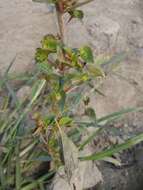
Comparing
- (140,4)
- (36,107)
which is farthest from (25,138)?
(140,4)

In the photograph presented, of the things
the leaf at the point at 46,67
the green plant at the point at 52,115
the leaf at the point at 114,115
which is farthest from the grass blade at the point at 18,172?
the leaf at the point at 46,67

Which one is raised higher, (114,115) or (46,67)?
(46,67)

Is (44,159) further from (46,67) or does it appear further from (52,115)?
(46,67)

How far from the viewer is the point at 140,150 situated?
86.7 inches

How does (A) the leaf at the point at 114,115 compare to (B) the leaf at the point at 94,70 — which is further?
(A) the leaf at the point at 114,115

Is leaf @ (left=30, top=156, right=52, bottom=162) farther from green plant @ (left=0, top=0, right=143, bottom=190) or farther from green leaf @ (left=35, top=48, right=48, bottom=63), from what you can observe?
green leaf @ (left=35, top=48, right=48, bottom=63)

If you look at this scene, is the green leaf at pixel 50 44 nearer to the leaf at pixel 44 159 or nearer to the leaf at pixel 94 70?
the leaf at pixel 94 70

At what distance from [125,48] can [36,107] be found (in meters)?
0.82

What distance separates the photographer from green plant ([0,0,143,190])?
4.64 ft

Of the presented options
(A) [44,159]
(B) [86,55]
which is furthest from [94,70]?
(A) [44,159]

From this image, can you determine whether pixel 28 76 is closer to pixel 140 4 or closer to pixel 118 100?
pixel 118 100

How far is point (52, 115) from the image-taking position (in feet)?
5.51

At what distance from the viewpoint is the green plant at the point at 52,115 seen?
1415 millimetres

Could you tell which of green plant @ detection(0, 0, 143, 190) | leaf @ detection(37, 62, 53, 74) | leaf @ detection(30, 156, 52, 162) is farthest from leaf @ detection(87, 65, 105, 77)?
leaf @ detection(30, 156, 52, 162)
